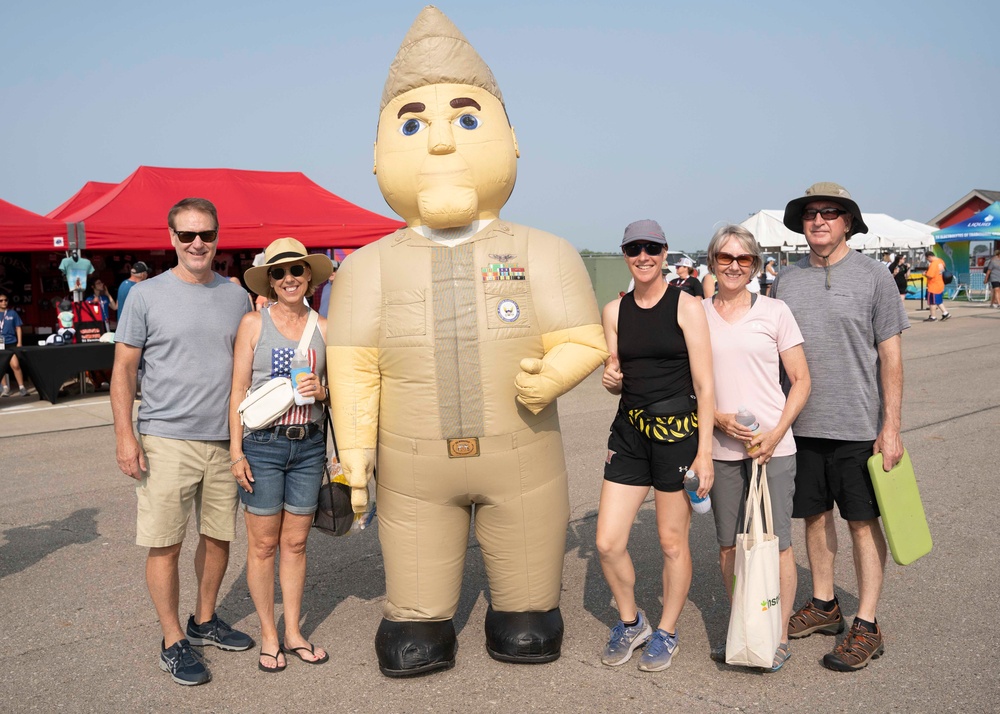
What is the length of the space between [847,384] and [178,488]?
2.75 metres

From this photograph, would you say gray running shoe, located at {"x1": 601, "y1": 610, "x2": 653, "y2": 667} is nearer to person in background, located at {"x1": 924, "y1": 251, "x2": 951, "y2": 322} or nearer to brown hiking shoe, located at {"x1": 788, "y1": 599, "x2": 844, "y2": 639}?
brown hiking shoe, located at {"x1": 788, "y1": 599, "x2": 844, "y2": 639}

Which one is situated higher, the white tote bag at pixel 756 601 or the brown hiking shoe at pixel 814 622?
the white tote bag at pixel 756 601

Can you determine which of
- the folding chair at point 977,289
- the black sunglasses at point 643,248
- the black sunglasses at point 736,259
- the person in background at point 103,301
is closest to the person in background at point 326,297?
the black sunglasses at point 643,248

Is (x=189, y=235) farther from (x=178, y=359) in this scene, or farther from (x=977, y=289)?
(x=977, y=289)

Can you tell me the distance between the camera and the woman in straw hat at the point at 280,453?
3.60 metres

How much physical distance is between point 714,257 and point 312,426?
1.78 meters

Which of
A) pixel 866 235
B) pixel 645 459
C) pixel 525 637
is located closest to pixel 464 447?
pixel 645 459

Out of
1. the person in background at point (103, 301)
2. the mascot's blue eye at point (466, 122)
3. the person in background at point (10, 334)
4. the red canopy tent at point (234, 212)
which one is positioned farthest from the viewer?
the person in background at point (103, 301)

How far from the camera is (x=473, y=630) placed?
410 centimetres

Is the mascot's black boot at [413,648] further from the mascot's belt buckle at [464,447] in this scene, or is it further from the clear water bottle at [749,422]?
the clear water bottle at [749,422]

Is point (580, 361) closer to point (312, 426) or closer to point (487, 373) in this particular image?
point (487, 373)

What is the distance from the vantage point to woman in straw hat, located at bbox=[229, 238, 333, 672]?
3.60 meters

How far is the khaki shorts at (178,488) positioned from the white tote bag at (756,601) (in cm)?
212

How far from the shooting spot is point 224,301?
3748 millimetres
